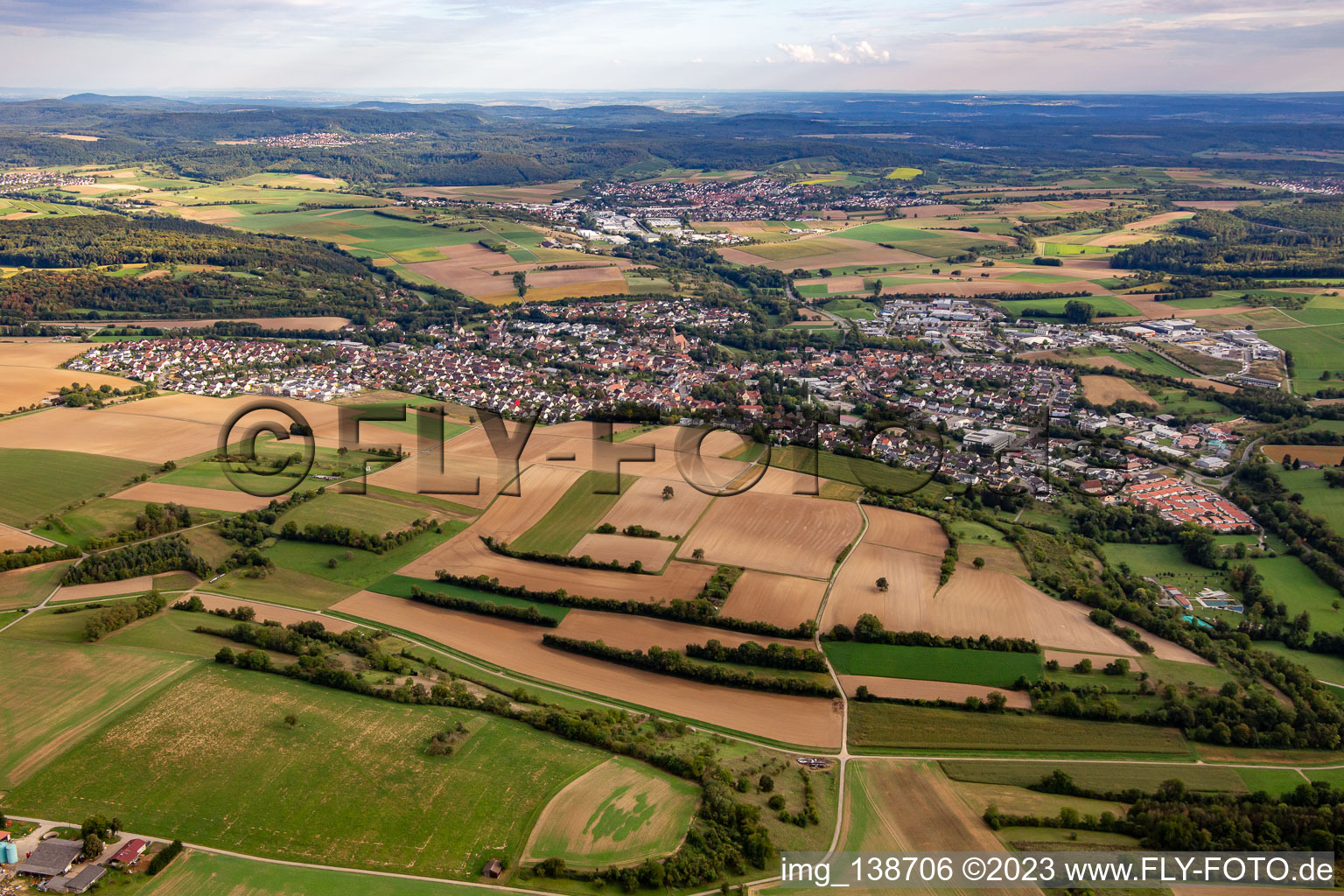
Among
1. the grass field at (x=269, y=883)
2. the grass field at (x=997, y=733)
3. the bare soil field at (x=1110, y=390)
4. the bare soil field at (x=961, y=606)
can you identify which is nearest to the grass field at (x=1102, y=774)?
the grass field at (x=997, y=733)

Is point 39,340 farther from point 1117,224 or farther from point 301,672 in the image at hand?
point 1117,224

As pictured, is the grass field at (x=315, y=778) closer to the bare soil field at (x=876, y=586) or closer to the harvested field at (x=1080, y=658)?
the bare soil field at (x=876, y=586)

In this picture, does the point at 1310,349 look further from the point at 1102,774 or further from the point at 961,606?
the point at 1102,774

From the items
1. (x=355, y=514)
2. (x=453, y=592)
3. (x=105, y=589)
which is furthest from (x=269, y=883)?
(x=355, y=514)

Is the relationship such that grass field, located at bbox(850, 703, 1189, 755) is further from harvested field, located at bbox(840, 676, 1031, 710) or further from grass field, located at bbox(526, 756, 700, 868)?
grass field, located at bbox(526, 756, 700, 868)

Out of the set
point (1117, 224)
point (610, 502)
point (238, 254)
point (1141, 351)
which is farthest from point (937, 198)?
point (610, 502)
